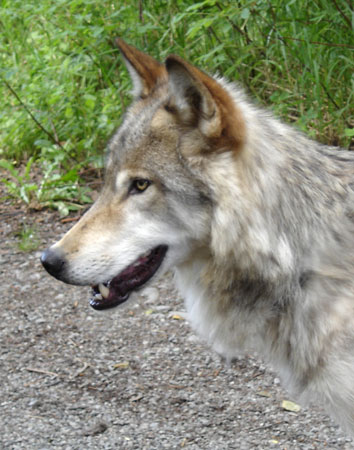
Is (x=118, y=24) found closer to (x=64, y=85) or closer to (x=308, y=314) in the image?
(x=64, y=85)

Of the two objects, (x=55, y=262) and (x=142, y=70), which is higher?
(x=142, y=70)

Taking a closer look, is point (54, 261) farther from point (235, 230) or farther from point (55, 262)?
point (235, 230)

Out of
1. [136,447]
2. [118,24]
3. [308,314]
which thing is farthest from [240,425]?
[118,24]

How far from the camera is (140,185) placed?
2861mm

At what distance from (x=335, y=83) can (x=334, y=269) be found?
2790 mm

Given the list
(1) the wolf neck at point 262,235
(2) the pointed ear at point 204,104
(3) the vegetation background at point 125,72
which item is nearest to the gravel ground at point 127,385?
(1) the wolf neck at point 262,235

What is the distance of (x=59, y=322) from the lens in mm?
4547

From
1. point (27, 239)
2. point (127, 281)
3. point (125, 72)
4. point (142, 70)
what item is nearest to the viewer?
point (127, 281)

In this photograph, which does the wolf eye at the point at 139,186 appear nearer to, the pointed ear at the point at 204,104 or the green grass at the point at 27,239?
the pointed ear at the point at 204,104

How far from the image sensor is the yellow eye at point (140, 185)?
2.84 m

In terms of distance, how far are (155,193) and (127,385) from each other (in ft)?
5.06

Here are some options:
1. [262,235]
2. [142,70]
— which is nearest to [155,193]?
[262,235]

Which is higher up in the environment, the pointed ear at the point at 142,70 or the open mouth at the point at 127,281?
the pointed ear at the point at 142,70

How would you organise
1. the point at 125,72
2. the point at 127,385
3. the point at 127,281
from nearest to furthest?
1. the point at 127,281
2. the point at 127,385
3. the point at 125,72
